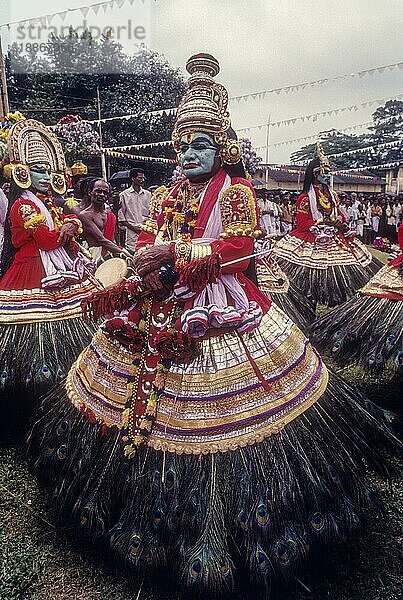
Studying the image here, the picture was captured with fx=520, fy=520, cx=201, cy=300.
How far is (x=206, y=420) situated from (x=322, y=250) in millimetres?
5317

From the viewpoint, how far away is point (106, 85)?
25.4 metres

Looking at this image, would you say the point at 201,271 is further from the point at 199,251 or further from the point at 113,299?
the point at 113,299

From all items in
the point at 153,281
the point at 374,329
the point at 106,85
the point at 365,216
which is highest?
the point at 106,85

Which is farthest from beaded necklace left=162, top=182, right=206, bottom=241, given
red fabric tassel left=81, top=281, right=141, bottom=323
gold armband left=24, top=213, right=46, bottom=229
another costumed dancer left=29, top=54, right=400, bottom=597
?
gold armband left=24, top=213, right=46, bottom=229

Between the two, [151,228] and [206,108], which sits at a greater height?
[206,108]

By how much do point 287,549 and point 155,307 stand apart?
1.34 m

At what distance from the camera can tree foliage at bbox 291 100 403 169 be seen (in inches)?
1451

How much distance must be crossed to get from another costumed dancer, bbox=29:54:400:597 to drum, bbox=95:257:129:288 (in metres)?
0.56

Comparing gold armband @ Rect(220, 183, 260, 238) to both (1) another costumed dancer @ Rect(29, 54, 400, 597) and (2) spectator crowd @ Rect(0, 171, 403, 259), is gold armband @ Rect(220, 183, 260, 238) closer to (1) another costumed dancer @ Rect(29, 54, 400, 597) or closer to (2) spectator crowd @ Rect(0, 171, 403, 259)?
(1) another costumed dancer @ Rect(29, 54, 400, 597)

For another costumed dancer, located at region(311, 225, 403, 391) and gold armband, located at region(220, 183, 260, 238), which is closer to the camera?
gold armband, located at region(220, 183, 260, 238)

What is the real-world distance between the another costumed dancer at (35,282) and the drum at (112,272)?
0.71 meters

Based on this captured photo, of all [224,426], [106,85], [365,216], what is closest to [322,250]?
[224,426]

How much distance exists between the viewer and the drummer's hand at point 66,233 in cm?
432

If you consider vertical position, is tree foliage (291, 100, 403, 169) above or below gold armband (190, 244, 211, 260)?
above
